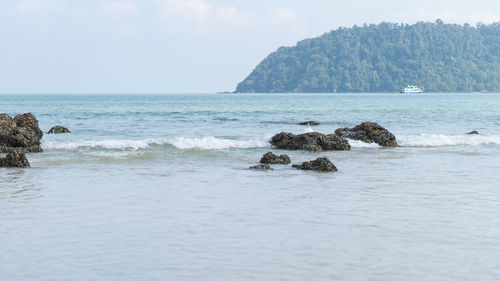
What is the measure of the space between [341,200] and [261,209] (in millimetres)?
1549

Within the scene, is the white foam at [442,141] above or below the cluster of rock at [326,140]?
below

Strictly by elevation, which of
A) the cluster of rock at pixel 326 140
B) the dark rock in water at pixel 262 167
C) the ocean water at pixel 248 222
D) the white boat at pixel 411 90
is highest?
the white boat at pixel 411 90

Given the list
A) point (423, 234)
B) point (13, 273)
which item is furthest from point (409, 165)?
point (13, 273)

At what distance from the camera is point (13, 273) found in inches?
230

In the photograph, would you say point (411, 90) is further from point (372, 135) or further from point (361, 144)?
point (361, 144)

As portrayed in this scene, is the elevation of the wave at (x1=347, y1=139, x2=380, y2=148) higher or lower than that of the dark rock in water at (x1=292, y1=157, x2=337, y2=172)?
lower

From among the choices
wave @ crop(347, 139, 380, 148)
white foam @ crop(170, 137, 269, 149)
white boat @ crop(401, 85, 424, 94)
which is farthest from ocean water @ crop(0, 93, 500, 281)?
white boat @ crop(401, 85, 424, 94)

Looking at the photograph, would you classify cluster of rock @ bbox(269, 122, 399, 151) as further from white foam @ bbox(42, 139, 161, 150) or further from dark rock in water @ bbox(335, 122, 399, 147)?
white foam @ bbox(42, 139, 161, 150)

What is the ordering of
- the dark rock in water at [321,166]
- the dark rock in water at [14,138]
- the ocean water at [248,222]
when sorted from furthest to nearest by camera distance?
the dark rock in water at [14,138], the dark rock in water at [321,166], the ocean water at [248,222]

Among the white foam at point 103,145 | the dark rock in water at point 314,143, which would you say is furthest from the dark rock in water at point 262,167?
the white foam at point 103,145

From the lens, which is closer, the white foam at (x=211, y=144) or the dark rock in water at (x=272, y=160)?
the dark rock in water at (x=272, y=160)

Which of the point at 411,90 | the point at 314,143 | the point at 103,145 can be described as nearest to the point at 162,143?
the point at 103,145

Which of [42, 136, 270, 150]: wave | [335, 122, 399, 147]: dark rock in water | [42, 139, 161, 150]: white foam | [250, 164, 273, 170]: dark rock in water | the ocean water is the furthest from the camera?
[335, 122, 399, 147]: dark rock in water

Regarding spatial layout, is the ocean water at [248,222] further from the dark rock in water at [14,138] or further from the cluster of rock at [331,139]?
the cluster of rock at [331,139]
